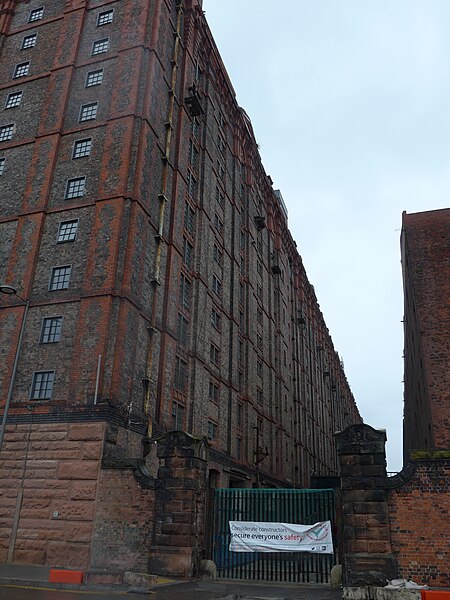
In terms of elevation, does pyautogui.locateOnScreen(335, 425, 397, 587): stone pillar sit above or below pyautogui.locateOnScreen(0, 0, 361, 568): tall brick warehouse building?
below

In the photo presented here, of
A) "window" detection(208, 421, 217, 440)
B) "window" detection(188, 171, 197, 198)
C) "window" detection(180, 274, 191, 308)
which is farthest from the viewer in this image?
"window" detection(188, 171, 197, 198)

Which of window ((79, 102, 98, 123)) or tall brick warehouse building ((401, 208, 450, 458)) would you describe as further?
window ((79, 102, 98, 123))

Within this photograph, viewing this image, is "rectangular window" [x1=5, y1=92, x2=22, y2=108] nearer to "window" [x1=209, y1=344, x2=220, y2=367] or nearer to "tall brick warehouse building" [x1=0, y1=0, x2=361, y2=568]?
"tall brick warehouse building" [x1=0, y1=0, x2=361, y2=568]

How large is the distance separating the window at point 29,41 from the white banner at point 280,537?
3194 cm

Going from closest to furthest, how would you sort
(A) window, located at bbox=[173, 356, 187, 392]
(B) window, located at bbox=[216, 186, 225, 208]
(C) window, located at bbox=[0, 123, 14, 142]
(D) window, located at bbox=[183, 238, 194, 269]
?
(A) window, located at bbox=[173, 356, 187, 392] → (C) window, located at bbox=[0, 123, 14, 142] → (D) window, located at bbox=[183, 238, 194, 269] → (B) window, located at bbox=[216, 186, 225, 208]

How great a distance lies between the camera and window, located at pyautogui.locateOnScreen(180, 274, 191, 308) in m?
30.4

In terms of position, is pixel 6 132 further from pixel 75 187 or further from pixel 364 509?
pixel 364 509

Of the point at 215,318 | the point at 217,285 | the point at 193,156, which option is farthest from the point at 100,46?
the point at 215,318

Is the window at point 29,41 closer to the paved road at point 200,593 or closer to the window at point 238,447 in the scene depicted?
the window at point 238,447

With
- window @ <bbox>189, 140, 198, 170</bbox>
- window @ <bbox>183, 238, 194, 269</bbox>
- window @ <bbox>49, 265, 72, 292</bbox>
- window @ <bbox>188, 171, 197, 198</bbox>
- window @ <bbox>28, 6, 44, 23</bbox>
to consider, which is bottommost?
window @ <bbox>49, 265, 72, 292</bbox>

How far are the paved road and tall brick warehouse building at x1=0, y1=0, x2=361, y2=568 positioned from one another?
336 centimetres

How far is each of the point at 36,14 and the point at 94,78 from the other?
31.0 feet

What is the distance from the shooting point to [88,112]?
93.6 ft

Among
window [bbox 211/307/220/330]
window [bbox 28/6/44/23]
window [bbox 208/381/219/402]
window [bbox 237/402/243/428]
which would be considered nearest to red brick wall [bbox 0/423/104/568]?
window [bbox 208/381/219/402]
